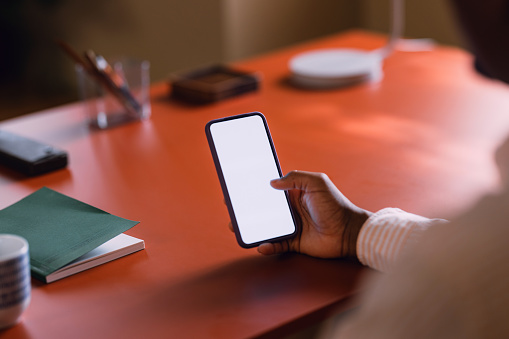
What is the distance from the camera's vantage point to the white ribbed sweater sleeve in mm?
938

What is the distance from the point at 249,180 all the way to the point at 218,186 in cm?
24

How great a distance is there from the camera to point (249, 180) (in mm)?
1010

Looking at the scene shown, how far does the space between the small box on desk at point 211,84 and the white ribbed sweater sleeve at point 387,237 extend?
31.4 inches

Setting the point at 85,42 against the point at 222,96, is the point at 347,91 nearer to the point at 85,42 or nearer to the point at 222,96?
the point at 222,96

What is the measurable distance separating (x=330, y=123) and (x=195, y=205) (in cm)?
51

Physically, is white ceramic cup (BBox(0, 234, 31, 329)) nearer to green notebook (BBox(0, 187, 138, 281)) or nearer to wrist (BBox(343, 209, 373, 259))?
green notebook (BBox(0, 187, 138, 281))

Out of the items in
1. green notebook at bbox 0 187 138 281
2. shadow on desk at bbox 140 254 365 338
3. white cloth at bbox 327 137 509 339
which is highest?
white cloth at bbox 327 137 509 339

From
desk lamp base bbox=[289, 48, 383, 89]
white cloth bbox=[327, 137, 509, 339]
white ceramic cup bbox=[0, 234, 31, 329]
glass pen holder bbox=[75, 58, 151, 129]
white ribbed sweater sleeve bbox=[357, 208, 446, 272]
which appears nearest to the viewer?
white cloth bbox=[327, 137, 509, 339]

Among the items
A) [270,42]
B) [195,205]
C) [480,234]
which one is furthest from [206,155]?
Result: [270,42]

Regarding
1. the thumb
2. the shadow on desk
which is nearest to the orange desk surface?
the shadow on desk

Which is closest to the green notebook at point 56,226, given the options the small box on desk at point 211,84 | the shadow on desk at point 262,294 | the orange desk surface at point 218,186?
the orange desk surface at point 218,186

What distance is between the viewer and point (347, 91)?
1771 mm

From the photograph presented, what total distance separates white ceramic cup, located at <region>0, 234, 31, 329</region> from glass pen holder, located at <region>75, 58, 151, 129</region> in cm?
74

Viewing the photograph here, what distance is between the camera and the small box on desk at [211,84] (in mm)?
1684
